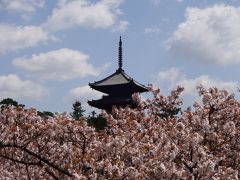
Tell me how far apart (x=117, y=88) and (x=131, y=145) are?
3175cm

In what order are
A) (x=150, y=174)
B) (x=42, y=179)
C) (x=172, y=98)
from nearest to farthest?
(x=150, y=174) → (x=42, y=179) → (x=172, y=98)

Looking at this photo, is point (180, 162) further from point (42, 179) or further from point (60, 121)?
point (42, 179)

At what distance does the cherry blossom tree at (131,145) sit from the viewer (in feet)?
29.7

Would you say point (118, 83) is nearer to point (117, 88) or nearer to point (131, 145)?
point (117, 88)

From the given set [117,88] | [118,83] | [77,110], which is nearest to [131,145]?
[118,83]

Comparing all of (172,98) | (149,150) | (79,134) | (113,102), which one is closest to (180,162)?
(149,150)

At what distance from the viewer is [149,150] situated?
372 inches

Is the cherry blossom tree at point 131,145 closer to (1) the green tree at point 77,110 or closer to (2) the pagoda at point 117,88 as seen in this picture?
(2) the pagoda at point 117,88

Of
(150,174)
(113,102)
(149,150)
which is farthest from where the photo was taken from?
(113,102)

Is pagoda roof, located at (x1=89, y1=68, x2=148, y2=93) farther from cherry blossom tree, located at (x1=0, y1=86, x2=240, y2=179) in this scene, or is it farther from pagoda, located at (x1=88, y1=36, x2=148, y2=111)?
cherry blossom tree, located at (x1=0, y1=86, x2=240, y2=179)

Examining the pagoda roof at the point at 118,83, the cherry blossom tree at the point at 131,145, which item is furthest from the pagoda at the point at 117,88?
the cherry blossom tree at the point at 131,145

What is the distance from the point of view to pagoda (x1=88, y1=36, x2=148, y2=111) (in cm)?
4094

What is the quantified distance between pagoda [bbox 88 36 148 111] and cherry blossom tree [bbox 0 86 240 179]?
24.7 meters

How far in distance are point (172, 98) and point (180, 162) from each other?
7963 millimetres
